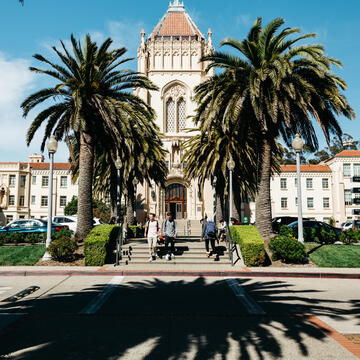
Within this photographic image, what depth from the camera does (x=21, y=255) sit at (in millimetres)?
13812

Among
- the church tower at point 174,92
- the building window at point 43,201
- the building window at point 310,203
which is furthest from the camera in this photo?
the building window at point 43,201

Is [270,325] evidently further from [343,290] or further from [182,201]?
[182,201]

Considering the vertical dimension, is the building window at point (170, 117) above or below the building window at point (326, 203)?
above

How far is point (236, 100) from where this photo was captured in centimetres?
1540

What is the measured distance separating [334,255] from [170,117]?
1549 inches

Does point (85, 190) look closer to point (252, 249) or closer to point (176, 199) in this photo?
point (252, 249)

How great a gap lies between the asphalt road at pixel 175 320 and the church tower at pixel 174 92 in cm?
3807

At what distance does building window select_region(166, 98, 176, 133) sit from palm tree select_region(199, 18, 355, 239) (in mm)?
33558

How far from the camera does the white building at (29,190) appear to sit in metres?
53.9

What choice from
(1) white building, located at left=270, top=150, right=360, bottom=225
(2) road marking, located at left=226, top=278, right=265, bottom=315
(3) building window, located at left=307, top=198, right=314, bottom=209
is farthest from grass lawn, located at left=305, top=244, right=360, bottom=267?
(3) building window, located at left=307, top=198, right=314, bottom=209

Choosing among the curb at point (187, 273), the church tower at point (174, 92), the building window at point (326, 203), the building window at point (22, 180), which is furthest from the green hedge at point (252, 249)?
the building window at point (22, 180)

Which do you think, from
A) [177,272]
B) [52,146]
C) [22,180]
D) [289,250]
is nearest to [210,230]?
[177,272]

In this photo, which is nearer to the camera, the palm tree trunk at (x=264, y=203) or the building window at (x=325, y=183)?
the palm tree trunk at (x=264, y=203)

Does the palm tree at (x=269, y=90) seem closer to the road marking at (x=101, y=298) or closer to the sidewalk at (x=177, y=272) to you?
the sidewalk at (x=177, y=272)
